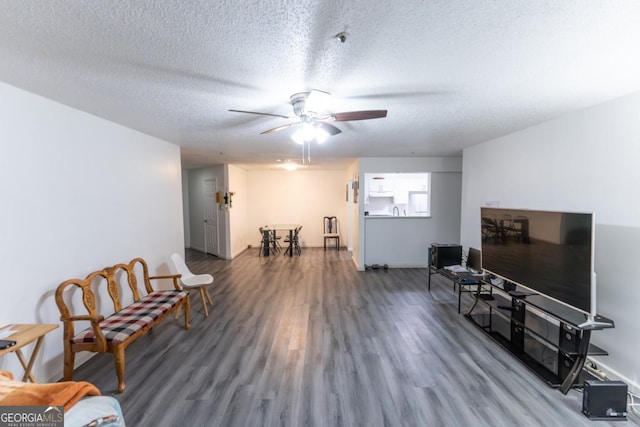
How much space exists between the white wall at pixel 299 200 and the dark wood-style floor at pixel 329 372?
170 inches

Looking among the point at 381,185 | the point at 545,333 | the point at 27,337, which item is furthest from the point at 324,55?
the point at 381,185

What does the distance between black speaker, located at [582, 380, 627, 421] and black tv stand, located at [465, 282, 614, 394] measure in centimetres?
21

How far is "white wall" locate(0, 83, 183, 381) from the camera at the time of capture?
6.41 ft

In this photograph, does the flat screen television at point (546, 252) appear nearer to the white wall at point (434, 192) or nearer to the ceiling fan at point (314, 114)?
the ceiling fan at point (314, 114)

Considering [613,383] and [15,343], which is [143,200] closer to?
[15,343]

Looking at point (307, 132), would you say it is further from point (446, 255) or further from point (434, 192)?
point (434, 192)

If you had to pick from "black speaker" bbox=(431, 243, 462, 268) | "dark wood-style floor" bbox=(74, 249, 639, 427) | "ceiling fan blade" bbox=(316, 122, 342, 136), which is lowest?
"dark wood-style floor" bbox=(74, 249, 639, 427)

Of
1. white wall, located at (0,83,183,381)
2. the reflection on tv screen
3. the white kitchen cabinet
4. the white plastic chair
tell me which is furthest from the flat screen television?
white wall, located at (0,83,183,381)

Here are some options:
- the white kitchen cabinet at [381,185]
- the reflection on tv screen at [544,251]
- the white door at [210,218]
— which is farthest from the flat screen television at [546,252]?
the white door at [210,218]

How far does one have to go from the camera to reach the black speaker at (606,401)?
1864mm

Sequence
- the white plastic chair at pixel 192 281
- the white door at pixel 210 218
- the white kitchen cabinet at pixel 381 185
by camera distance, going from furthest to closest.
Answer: the white kitchen cabinet at pixel 381 185, the white door at pixel 210 218, the white plastic chair at pixel 192 281

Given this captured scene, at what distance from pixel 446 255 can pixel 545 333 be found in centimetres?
168

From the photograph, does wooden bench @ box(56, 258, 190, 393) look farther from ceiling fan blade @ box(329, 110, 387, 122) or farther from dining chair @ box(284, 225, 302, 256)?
dining chair @ box(284, 225, 302, 256)

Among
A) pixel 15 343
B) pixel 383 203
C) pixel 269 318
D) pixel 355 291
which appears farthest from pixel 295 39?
pixel 383 203
